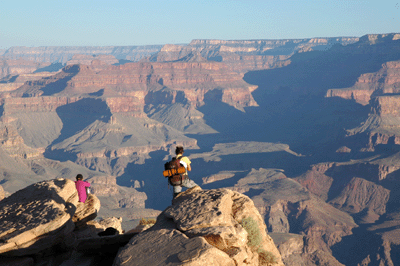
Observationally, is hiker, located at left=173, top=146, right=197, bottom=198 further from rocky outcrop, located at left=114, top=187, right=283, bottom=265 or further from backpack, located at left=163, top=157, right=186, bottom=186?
rocky outcrop, located at left=114, top=187, right=283, bottom=265

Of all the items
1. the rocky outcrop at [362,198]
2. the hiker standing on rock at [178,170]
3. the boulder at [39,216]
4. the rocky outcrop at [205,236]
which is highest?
the hiker standing on rock at [178,170]

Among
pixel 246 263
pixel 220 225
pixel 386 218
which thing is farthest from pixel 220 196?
pixel 386 218

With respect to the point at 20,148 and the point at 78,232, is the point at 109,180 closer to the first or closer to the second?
the point at 20,148

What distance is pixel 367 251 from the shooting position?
10756 cm

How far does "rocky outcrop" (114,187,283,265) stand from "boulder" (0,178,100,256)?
428cm

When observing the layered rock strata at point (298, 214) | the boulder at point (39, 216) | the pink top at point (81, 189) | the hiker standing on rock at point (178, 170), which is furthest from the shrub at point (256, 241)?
the layered rock strata at point (298, 214)

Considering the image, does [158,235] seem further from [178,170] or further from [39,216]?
[39,216]

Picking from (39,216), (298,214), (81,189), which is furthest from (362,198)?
(39,216)

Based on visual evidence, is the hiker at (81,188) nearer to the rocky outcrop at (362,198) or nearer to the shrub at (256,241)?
the shrub at (256,241)

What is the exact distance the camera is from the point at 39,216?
1744 cm

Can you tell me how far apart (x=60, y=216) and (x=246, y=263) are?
7.75 meters

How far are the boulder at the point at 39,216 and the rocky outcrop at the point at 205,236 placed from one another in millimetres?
4276

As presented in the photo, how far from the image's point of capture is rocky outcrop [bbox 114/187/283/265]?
43.5ft

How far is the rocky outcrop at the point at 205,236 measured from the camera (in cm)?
1327
